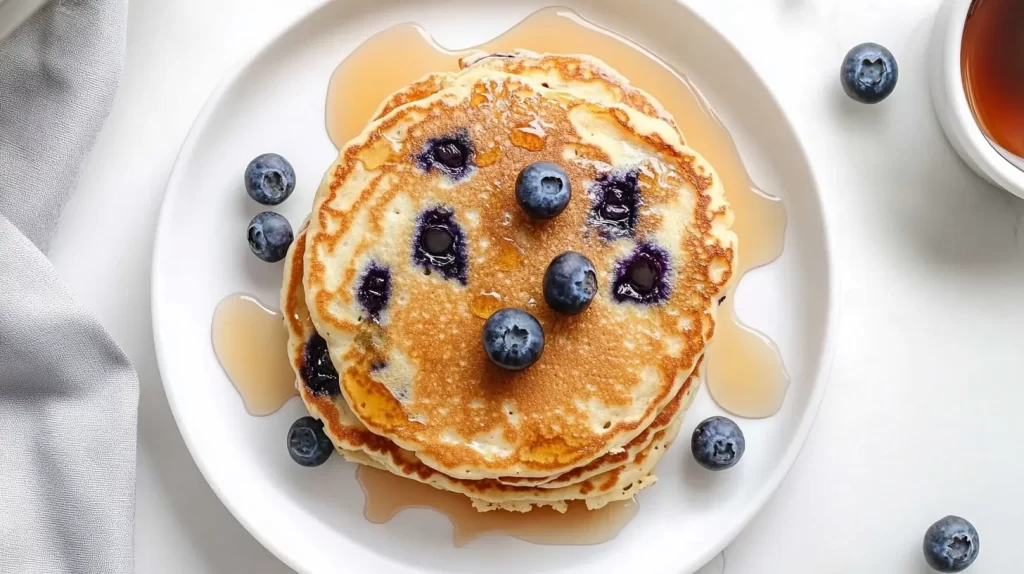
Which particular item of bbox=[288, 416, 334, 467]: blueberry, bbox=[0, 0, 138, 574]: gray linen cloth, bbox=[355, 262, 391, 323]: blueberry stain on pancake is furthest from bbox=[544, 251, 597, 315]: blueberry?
bbox=[0, 0, 138, 574]: gray linen cloth

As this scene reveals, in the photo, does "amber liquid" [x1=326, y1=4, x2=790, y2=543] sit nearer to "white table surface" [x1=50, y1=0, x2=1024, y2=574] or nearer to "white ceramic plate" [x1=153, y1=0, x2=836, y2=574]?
"white ceramic plate" [x1=153, y1=0, x2=836, y2=574]

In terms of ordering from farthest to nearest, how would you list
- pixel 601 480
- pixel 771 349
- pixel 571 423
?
pixel 771 349 < pixel 601 480 < pixel 571 423

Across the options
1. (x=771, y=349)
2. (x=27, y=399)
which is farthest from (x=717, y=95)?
(x=27, y=399)

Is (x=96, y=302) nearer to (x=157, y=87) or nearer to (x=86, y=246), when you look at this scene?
(x=86, y=246)

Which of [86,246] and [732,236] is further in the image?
[86,246]

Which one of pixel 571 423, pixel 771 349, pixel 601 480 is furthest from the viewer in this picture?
pixel 771 349

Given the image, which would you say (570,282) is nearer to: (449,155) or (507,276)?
(507,276)
